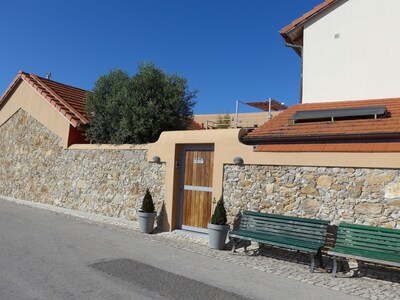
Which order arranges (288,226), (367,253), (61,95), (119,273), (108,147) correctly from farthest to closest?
(61,95)
(108,147)
(288,226)
(367,253)
(119,273)

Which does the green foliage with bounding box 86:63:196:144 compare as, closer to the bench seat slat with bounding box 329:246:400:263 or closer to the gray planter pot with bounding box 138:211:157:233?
the gray planter pot with bounding box 138:211:157:233

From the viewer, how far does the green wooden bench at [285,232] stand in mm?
6773

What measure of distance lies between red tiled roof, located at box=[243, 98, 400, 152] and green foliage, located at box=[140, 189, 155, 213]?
3.09 metres

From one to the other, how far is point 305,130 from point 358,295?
4160mm

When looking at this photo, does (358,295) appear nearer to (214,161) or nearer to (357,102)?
(214,161)

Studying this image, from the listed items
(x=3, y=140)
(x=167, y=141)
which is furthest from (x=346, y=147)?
(x=3, y=140)

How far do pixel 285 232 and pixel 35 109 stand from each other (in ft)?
41.1

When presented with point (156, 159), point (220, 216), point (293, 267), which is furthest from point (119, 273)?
point (156, 159)

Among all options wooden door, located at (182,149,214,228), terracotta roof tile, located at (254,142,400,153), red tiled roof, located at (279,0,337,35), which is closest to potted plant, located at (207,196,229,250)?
wooden door, located at (182,149,214,228)

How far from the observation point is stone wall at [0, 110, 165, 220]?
11.0 m

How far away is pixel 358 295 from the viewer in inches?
217

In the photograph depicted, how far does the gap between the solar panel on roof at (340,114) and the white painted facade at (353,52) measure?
1.69 metres

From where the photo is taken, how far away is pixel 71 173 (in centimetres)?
1333

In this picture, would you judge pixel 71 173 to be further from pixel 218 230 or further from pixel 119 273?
pixel 119 273
